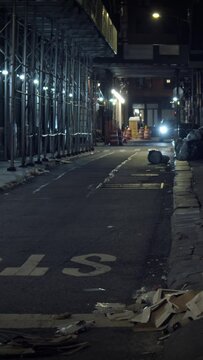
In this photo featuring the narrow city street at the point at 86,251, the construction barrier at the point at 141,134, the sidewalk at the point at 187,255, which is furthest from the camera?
the construction barrier at the point at 141,134

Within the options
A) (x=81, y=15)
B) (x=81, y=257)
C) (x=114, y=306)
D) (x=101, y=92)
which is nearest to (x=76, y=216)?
(x=81, y=257)

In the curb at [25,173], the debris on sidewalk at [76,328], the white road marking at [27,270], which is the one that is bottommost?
the debris on sidewalk at [76,328]

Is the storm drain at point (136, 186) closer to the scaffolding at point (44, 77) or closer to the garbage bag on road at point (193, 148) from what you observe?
the scaffolding at point (44, 77)

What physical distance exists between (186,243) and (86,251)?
1.32 meters

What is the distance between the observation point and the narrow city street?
5.66 metres

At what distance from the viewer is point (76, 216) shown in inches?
436

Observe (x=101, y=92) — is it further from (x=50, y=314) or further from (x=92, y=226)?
(x=50, y=314)

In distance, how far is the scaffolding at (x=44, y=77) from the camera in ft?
67.6

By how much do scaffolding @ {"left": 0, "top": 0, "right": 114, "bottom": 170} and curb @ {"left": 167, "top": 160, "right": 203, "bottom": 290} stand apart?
8.37m

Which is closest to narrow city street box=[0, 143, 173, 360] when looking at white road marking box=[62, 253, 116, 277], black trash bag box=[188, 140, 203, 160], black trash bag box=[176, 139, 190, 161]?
white road marking box=[62, 253, 116, 277]

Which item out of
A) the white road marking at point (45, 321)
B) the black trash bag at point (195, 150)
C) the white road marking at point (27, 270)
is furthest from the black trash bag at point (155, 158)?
the white road marking at point (45, 321)

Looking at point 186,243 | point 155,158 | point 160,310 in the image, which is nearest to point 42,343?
point 160,310

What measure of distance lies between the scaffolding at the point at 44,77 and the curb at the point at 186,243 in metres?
8.37

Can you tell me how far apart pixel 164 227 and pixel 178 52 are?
3184 centimetres
